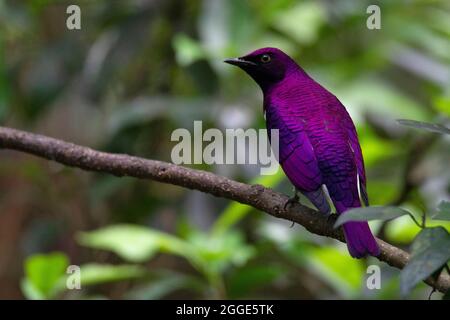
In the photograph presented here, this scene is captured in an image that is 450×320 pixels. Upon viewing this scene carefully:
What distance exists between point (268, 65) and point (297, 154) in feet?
1.28

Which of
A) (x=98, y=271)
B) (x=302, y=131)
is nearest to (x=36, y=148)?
(x=302, y=131)

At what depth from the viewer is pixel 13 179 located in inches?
173

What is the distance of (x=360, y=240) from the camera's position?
142cm

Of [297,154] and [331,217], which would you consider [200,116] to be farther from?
[331,217]

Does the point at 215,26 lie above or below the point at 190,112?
above

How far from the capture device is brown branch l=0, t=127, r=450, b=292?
4.99ft

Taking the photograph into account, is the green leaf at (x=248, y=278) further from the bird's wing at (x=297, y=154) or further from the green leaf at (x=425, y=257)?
the green leaf at (x=425, y=257)

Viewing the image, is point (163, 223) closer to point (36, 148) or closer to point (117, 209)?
point (117, 209)

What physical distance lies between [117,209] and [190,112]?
2.38ft

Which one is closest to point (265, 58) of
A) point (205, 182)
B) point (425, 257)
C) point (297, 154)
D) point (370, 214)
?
point (297, 154)

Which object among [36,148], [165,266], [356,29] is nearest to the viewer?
[36,148]

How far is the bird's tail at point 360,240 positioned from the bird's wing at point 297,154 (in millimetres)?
181

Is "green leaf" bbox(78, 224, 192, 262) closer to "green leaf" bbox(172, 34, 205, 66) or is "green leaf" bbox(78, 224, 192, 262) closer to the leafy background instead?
the leafy background

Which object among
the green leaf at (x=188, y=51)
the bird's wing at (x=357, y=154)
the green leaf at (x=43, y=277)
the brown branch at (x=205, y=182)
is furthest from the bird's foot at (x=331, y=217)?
the green leaf at (x=188, y=51)
